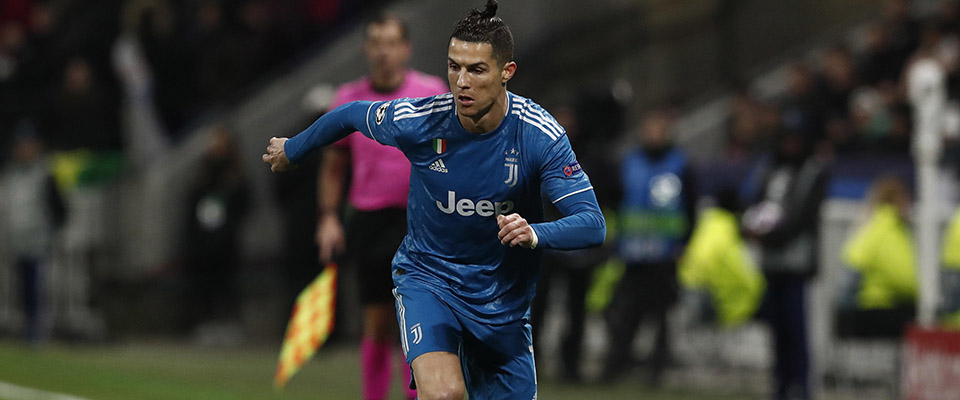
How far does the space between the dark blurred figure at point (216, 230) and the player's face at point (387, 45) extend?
8730mm

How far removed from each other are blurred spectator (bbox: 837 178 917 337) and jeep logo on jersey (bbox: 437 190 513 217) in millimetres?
6455

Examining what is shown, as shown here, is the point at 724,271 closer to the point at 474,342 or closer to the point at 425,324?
the point at 474,342

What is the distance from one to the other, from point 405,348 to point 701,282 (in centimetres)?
767

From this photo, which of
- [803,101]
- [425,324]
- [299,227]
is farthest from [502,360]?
[803,101]

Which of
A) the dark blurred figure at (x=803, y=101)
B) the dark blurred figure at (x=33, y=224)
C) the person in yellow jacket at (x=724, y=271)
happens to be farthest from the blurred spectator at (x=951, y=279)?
the dark blurred figure at (x=33, y=224)

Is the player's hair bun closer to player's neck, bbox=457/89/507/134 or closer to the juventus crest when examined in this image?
player's neck, bbox=457/89/507/134

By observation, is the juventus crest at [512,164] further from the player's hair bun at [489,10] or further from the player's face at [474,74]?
the player's hair bun at [489,10]

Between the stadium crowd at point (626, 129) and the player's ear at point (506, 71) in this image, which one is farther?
the stadium crowd at point (626, 129)

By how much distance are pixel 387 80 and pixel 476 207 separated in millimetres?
2533

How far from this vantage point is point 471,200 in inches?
257

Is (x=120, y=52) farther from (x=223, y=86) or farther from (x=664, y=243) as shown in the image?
(x=664, y=243)

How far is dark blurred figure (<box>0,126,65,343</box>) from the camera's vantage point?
54.6 ft

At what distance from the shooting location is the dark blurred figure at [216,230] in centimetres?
1747

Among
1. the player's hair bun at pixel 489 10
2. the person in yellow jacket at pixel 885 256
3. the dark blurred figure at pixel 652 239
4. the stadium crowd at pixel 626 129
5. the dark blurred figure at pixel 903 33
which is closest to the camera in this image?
the player's hair bun at pixel 489 10
